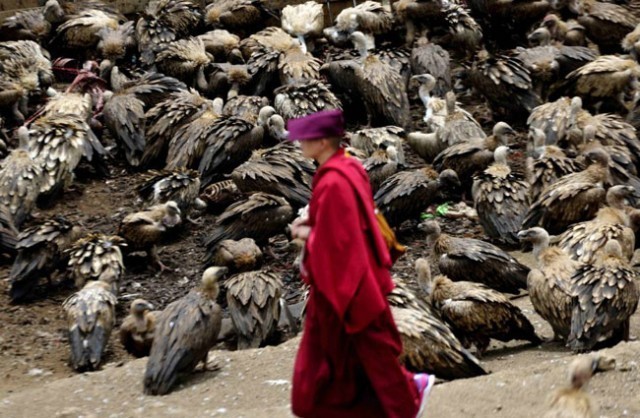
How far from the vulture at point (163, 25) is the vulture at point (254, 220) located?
15.0ft

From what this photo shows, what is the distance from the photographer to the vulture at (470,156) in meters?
11.0

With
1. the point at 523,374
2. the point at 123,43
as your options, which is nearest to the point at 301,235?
the point at 523,374

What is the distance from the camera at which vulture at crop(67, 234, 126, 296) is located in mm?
9234

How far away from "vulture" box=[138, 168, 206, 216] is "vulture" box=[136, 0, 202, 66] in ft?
11.8

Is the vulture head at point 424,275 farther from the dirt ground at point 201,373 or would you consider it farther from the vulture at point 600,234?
the vulture at point 600,234

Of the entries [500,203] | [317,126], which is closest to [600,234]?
[500,203]

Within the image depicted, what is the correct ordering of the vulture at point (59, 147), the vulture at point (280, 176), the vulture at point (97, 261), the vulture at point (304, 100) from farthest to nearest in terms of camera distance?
the vulture at point (304, 100)
the vulture at point (59, 147)
the vulture at point (280, 176)
the vulture at point (97, 261)

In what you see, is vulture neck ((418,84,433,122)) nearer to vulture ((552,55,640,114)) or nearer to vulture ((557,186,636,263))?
vulture ((552,55,640,114))

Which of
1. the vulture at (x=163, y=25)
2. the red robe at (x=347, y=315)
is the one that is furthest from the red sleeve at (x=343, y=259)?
the vulture at (x=163, y=25)

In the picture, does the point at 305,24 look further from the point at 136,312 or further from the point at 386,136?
the point at 136,312

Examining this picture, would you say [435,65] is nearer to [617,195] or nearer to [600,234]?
[617,195]

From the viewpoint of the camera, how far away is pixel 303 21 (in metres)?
14.5

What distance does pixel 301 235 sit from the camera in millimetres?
4820

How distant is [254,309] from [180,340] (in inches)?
39.7
